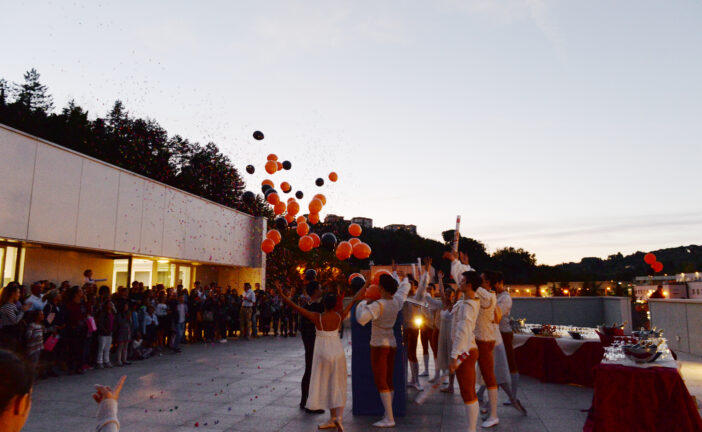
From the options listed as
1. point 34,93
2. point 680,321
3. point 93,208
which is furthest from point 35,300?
point 34,93

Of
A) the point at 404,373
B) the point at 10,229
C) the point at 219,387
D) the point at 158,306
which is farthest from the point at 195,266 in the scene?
the point at 404,373

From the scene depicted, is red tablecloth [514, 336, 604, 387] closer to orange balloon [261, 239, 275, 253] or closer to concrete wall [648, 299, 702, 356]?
concrete wall [648, 299, 702, 356]

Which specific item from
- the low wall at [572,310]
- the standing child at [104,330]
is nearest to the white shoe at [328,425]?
the standing child at [104,330]

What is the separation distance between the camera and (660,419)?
4238 millimetres

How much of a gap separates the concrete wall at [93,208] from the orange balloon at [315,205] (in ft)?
20.4

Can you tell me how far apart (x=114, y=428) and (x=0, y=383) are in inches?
32.2

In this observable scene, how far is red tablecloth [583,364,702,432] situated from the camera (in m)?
4.17

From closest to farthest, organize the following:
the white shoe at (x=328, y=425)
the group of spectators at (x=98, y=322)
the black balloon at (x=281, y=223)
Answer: the white shoe at (x=328, y=425), the group of spectators at (x=98, y=322), the black balloon at (x=281, y=223)

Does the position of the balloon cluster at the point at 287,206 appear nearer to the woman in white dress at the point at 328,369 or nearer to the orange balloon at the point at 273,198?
the orange balloon at the point at 273,198

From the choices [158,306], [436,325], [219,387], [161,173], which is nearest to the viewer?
[219,387]

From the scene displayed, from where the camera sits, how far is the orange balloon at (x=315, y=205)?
13547 mm

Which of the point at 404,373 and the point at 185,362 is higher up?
the point at 404,373

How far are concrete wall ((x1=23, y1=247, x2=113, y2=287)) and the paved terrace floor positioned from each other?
476cm

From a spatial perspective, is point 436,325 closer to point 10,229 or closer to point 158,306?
point 158,306
